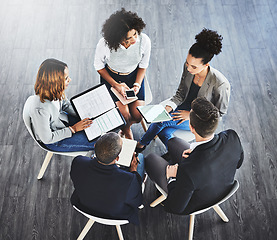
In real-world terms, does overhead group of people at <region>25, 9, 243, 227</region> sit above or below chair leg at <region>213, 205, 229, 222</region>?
above

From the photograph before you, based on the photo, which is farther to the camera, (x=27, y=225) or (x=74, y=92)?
(x=74, y=92)

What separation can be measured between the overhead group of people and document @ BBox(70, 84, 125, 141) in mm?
62

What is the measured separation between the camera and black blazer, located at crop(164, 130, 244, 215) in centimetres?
179

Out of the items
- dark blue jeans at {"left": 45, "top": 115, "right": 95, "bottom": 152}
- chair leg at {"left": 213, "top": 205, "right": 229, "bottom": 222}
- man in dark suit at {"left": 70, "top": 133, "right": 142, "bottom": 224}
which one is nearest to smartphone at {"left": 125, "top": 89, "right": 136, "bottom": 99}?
dark blue jeans at {"left": 45, "top": 115, "right": 95, "bottom": 152}

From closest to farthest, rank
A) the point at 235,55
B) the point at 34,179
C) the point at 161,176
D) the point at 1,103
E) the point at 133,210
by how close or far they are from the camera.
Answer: the point at 133,210
the point at 161,176
the point at 34,179
the point at 1,103
the point at 235,55

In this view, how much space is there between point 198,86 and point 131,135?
2.73 ft

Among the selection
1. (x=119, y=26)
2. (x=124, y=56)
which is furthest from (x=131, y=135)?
(x=119, y=26)

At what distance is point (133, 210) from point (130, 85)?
1255 mm

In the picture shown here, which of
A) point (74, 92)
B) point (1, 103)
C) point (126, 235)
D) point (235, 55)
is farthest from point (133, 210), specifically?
point (235, 55)

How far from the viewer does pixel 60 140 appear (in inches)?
91.9

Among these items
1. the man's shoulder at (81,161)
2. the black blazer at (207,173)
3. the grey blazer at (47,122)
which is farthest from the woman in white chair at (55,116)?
the black blazer at (207,173)

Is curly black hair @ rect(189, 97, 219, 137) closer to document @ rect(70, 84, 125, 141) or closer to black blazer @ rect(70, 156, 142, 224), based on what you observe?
black blazer @ rect(70, 156, 142, 224)

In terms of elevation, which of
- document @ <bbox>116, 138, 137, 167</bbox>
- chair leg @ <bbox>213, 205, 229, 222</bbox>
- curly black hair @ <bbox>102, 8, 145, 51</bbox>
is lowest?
chair leg @ <bbox>213, 205, 229, 222</bbox>

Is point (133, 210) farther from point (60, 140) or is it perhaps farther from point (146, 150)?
point (146, 150)
